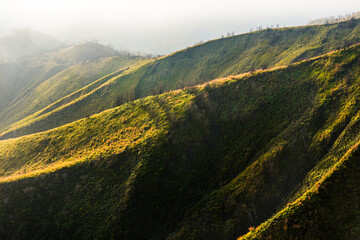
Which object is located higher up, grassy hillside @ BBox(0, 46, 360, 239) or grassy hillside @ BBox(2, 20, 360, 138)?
grassy hillside @ BBox(2, 20, 360, 138)

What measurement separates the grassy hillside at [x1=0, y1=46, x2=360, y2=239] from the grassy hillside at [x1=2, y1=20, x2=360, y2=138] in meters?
50.2

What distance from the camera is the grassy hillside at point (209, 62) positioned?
96062 millimetres

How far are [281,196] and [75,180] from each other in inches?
1462

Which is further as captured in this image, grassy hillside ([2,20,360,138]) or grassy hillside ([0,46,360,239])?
grassy hillside ([2,20,360,138])

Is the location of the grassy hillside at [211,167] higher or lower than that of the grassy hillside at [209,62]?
lower

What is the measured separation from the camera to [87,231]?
30.2 metres

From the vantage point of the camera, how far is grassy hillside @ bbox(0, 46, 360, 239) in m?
25.5

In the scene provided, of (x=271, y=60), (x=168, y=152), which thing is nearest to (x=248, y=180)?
(x=168, y=152)

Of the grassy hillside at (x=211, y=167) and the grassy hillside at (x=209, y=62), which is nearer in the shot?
the grassy hillside at (x=211, y=167)

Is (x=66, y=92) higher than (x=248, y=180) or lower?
higher

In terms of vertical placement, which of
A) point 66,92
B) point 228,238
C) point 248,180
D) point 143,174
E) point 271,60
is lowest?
point 228,238

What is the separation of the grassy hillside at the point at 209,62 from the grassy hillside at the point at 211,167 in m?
50.2

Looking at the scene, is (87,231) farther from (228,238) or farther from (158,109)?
(158,109)

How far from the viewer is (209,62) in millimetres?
118750
